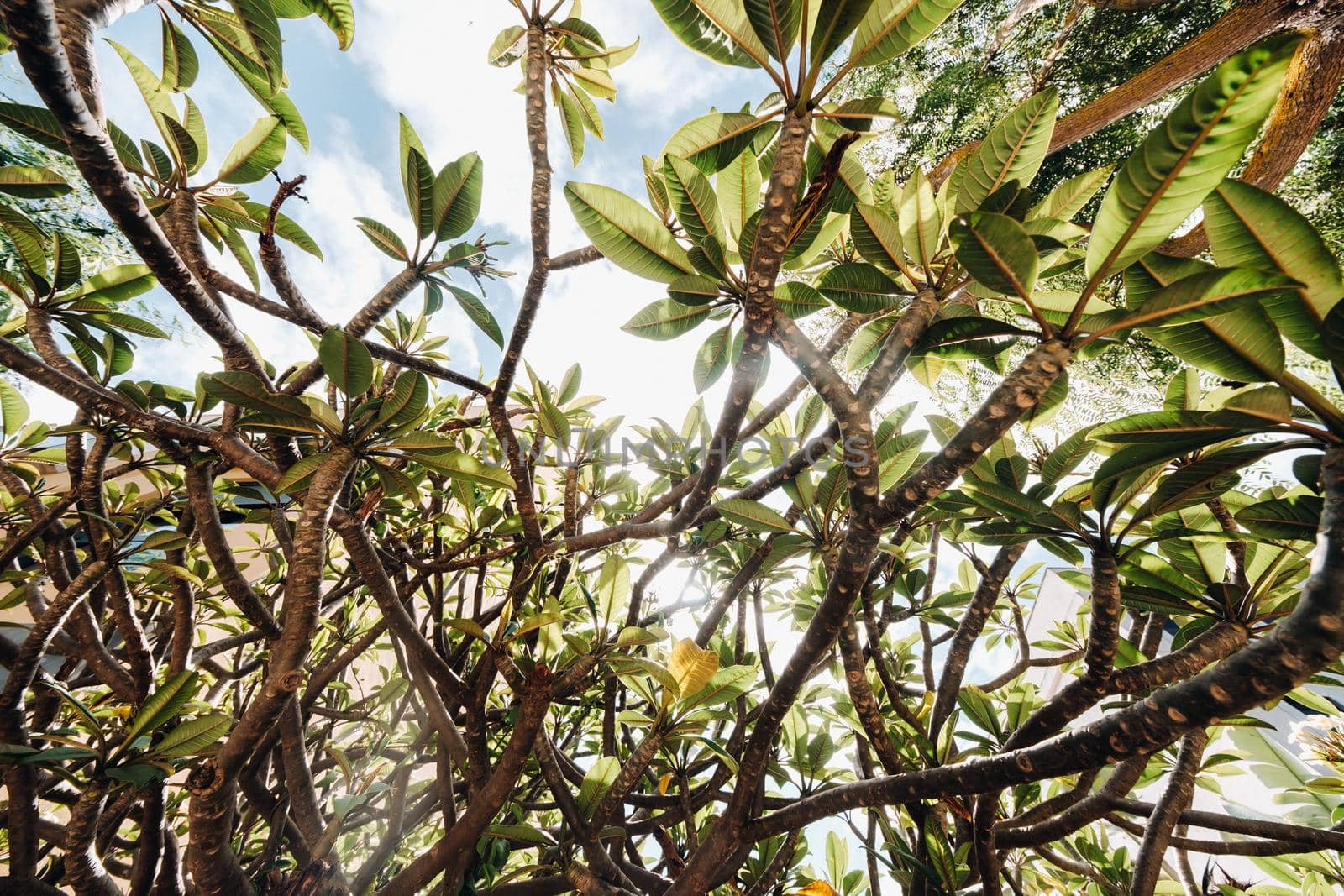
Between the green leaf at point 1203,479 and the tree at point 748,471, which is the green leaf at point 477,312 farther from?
the green leaf at point 1203,479

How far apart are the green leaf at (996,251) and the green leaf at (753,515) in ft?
2.04

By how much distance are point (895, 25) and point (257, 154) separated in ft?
4.71

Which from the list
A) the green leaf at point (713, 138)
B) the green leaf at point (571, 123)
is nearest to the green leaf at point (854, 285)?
the green leaf at point (713, 138)

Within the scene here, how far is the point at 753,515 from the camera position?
1.13 metres

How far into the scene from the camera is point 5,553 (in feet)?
4.70

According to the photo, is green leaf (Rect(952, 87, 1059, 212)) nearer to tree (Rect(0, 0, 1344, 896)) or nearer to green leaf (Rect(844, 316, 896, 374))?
tree (Rect(0, 0, 1344, 896))

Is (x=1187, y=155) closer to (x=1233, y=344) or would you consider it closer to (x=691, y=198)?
(x=1233, y=344)

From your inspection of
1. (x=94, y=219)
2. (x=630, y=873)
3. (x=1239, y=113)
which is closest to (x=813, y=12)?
(x=1239, y=113)

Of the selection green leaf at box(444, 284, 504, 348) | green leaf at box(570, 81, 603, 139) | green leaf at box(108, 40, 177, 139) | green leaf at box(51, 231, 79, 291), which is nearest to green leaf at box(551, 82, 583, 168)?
green leaf at box(570, 81, 603, 139)

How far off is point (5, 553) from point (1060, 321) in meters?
2.60

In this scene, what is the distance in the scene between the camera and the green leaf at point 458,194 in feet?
3.86

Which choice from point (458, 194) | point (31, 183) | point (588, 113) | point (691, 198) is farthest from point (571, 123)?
point (31, 183)

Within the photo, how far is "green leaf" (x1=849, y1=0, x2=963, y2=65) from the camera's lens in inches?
29.7

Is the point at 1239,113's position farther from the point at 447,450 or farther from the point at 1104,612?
the point at 447,450
